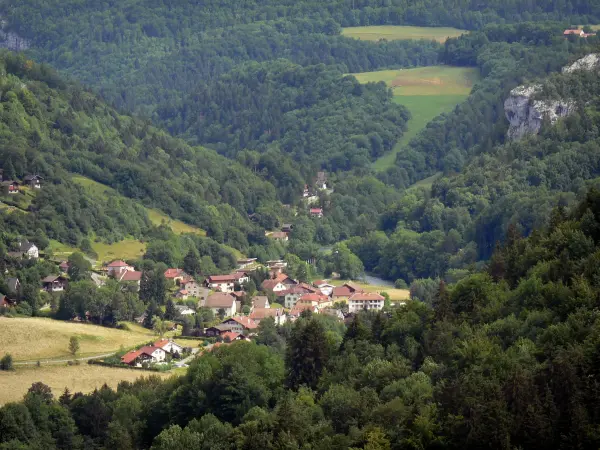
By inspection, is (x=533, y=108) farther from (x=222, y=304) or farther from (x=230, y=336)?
(x=230, y=336)

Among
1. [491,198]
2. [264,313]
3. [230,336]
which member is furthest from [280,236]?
[230,336]

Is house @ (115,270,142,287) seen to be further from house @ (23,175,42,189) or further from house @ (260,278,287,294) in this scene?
house @ (23,175,42,189)

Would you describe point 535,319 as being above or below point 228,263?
above

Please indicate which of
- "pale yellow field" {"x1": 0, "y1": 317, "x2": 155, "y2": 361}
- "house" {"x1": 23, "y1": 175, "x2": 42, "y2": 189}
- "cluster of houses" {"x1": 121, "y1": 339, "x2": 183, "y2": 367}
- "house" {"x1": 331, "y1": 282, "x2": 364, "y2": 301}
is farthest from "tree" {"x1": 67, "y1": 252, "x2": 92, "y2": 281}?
"cluster of houses" {"x1": 121, "y1": 339, "x2": 183, "y2": 367}

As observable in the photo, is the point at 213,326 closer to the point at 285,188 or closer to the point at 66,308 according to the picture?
the point at 66,308

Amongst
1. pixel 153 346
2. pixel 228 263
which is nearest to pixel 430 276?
pixel 228 263

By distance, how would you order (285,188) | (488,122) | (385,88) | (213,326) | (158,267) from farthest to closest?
(385,88) < (488,122) < (285,188) < (158,267) < (213,326)
